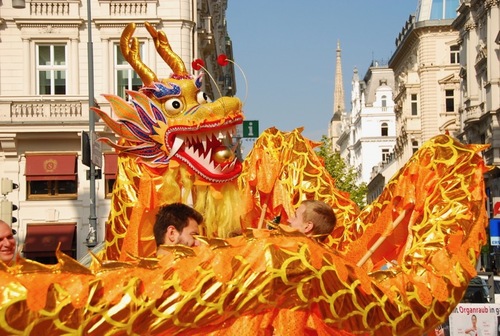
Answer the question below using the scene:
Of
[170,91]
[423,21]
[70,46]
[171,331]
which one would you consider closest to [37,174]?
[70,46]

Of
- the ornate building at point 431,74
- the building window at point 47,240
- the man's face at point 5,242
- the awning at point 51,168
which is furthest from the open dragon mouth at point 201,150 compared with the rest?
the ornate building at point 431,74

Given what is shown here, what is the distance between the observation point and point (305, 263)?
10.4ft

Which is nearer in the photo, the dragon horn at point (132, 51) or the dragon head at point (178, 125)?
the dragon head at point (178, 125)

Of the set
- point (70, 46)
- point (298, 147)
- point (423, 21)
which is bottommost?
point (298, 147)

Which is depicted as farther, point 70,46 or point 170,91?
point 70,46

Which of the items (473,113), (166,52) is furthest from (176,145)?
(473,113)

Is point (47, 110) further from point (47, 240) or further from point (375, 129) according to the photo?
point (375, 129)

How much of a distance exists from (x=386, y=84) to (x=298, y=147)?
93294 millimetres

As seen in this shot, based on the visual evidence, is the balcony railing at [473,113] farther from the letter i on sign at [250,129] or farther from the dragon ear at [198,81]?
the dragon ear at [198,81]

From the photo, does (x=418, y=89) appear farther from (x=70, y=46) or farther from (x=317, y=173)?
(x=317, y=173)

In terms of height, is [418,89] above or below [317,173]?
above

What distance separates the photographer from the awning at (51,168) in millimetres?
24359

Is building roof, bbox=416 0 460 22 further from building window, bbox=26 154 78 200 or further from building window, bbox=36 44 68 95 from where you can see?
building window, bbox=26 154 78 200

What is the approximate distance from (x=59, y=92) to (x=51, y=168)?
2135mm
